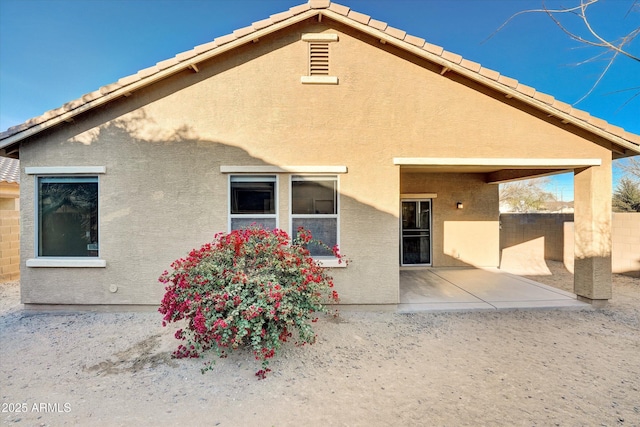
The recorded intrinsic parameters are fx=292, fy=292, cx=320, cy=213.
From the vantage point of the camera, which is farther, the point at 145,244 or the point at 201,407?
the point at 145,244

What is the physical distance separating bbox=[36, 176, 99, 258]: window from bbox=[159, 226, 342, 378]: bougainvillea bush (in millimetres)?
3436

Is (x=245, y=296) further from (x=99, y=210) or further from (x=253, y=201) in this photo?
(x=99, y=210)

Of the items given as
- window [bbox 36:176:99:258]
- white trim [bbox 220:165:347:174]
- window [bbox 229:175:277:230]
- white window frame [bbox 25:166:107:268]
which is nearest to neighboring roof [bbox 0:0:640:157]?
white window frame [bbox 25:166:107:268]

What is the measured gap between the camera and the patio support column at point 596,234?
22.3 ft

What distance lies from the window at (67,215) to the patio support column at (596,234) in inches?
454

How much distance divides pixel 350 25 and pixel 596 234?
743 cm

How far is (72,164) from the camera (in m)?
6.63

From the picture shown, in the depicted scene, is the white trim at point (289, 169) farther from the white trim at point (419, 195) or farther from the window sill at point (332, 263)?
the white trim at point (419, 195)

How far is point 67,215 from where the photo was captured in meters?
6.79

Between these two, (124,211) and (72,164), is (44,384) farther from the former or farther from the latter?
(72,164)

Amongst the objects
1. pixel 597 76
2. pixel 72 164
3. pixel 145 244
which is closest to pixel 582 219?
pixel 597 76

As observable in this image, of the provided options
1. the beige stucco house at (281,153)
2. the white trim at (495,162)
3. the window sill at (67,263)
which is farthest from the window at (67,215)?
the white trim at (495,162)

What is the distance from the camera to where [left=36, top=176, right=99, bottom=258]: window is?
6.74 meters

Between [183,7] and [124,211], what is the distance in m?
9.21
